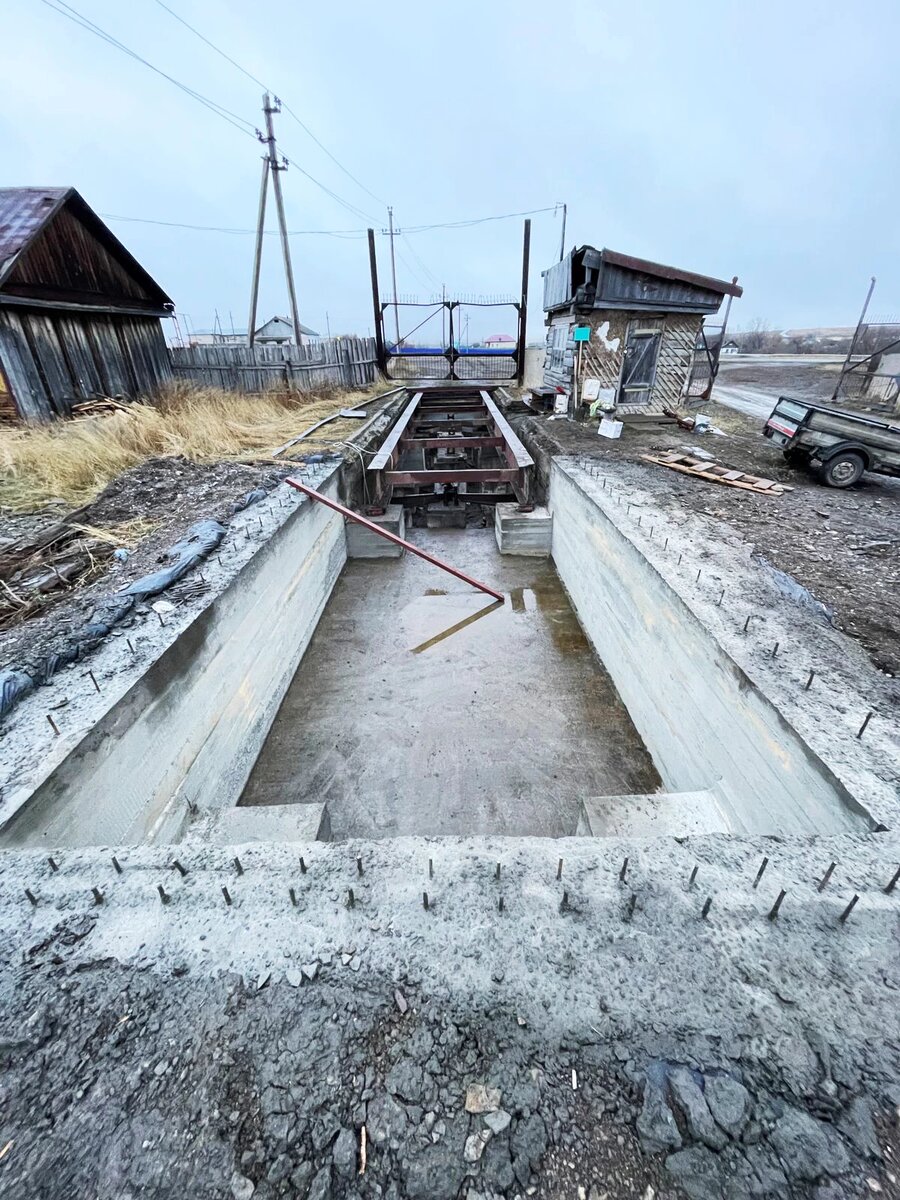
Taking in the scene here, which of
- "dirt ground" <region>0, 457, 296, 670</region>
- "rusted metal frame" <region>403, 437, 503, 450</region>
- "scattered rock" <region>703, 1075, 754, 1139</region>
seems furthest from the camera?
"rusted metal frame" <region>403, 437, 503, 450</region>

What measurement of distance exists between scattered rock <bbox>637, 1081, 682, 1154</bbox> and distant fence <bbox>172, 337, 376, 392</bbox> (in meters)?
14.9

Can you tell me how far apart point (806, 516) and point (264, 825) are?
632 centimetres

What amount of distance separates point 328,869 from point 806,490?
7.48 meters

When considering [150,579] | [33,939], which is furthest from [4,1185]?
[150,579]

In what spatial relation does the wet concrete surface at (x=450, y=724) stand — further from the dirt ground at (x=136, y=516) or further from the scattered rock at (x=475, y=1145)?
the scattered rock at (x=475, y=1145)

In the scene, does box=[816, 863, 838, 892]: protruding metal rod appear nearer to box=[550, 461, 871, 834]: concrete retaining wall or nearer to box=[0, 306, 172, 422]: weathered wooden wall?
box=[550, 461, 871, 834]: concrete retaining wall

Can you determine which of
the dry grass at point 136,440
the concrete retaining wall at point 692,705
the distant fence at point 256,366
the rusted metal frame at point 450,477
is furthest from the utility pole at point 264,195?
the concrete retaining wall at point 692,705

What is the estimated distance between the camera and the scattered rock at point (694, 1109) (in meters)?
1.27

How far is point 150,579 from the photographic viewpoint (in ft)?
12.7

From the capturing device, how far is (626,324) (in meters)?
10.7

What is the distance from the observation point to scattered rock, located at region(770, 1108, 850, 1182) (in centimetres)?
121

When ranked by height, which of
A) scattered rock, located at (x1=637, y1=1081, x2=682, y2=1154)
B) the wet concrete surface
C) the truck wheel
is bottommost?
the wet concrete surface

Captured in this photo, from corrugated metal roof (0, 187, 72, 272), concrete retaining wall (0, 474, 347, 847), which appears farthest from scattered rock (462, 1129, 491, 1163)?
corrugated metal roof (0, 187, 72, 272)

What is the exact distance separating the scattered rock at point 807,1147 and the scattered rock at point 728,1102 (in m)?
0.07
